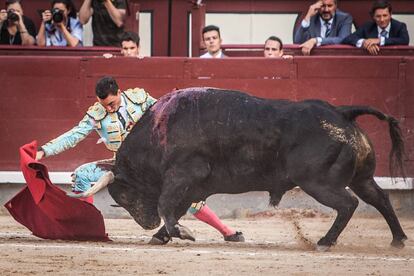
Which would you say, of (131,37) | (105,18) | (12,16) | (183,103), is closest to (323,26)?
(131,37)

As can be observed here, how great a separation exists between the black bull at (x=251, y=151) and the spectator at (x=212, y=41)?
86.4 inches

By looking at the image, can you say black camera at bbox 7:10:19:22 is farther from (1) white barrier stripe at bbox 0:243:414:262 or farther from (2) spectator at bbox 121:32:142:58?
(1) white barrier stripe at bbox 0:243:414:262

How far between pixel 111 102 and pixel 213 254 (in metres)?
1.23

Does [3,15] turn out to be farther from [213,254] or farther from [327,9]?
[213,254]

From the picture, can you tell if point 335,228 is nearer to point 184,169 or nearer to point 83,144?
point 184,169

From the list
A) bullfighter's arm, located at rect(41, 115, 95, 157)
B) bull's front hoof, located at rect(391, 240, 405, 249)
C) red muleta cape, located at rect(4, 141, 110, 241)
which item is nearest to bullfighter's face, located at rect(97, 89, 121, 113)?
bullfighter's arm, located at rect(41, 115, 95, 157)

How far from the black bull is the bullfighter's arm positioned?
271 mm

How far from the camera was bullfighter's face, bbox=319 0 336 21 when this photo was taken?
10.5m

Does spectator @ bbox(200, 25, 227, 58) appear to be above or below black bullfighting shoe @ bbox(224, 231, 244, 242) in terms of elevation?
above

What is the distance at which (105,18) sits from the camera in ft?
36.2

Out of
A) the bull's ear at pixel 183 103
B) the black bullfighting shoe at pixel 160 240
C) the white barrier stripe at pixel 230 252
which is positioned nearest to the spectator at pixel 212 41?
the bull's ear at pixel 183 103

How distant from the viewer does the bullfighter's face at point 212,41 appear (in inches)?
412

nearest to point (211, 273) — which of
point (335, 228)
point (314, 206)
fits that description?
point (335, 228)

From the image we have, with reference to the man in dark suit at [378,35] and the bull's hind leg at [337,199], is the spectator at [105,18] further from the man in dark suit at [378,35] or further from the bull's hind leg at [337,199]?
the bull's hind leg at [337,199]
